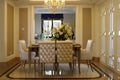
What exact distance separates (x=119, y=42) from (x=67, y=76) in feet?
5.71

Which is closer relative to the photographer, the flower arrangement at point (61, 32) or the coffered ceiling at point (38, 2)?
the flower arrangement at point (61, 32)

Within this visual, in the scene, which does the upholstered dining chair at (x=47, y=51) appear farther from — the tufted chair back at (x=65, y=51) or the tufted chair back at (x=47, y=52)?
the tufted chair back at (x=65, y=51)

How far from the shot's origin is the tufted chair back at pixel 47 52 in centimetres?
644

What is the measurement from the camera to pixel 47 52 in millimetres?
6457

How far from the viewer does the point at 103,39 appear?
883 cm

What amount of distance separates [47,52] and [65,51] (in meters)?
0.50

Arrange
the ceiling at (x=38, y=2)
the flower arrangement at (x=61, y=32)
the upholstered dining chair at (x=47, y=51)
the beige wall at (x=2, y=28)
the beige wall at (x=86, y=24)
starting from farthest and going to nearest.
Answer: the beige wall at (x=86, y=24) < the ceiling at (x=38, y=2) < the beige wall at (x=2, y=28) < the flower arrangement at (x=61, y=32) < the upholstered dining chair at (x=47, y=51)

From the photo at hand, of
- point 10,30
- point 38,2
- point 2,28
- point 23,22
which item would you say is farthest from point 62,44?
point 23,22

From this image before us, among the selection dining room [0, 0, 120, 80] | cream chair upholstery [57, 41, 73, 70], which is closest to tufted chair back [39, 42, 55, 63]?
dining room [0, 0, 120, 80]

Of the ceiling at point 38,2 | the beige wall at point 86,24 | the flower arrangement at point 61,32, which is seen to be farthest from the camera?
the beige wall at point 86,24

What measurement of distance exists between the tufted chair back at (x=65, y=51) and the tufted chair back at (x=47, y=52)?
0.17m

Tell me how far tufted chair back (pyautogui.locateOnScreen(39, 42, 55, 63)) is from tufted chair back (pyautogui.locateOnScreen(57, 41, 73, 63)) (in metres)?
0.17

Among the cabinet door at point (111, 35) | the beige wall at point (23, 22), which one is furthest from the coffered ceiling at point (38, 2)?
the cabinet door at point (111, 35)

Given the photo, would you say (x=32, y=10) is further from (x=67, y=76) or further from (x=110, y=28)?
(x=67, y=76)
